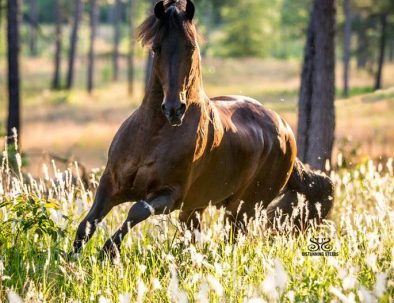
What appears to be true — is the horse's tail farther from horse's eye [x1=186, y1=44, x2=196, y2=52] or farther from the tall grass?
horse's eye [x1=186, y1=44, x2=196, y2=52]

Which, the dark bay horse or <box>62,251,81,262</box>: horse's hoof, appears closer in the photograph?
<box>62,251,81,262</box>: horse's hoof

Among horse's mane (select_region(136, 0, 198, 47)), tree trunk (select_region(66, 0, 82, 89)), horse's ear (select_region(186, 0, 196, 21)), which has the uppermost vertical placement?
horse's ear (select_region(186, 0, 196, 21))

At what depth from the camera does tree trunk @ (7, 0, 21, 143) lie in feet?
65.5

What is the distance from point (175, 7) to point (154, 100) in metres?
0.87

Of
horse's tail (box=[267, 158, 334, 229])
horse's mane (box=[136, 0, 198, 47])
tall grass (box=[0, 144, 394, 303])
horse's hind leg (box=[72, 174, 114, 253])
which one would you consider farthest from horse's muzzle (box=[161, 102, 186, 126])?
horse's tail (box=[267, 158, 334, 229])

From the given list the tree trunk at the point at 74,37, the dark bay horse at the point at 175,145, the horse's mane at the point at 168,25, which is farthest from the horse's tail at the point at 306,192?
the tree trunk at the point at 74,37

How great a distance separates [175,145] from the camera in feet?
25.1

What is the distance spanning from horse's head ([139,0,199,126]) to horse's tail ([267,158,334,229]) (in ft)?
10.6

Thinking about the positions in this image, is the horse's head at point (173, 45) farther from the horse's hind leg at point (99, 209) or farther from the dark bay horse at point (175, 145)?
the horse's hind leg at point (99, 209)

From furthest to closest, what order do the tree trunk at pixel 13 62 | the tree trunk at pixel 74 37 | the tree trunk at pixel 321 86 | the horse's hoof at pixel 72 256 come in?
1. the tree trunk at pixel 74 37
2. the tree trunk at pixel 13 62
3. the tree trunk at pixel 321 86
4. the horse's hoof at pixel 72 256

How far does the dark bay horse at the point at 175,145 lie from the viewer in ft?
23.5

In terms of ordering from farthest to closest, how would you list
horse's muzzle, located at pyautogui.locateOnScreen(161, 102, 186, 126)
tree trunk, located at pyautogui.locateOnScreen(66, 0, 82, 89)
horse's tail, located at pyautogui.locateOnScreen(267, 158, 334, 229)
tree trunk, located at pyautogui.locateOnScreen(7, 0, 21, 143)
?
tree trunk, located at pyautogui.locateOnScreen(66, 0, 82, 89), tree trunk, located at pyautogui.locateOnScreen(7, 0, 21, 143), horse's tail, located at pyautogui.locateOnScreen(267, 158, 334, 229), horse's muzzle, located at pyautogui.locateOnScreen(161, 102, 186, 126)

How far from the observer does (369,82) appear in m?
61.7

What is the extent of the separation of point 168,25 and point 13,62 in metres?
14.3
